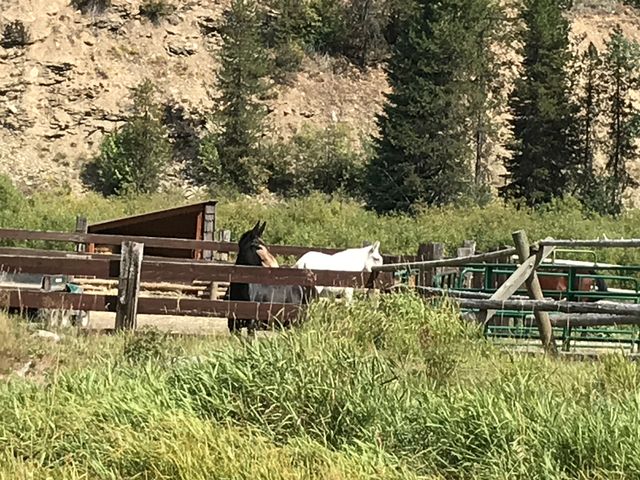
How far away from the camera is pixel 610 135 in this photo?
42656mm

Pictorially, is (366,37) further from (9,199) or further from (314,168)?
(9,199)

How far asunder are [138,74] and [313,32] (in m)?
11.8

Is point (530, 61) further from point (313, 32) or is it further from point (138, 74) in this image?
point (138, 74)

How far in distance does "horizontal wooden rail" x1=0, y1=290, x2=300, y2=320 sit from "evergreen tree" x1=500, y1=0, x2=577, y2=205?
30055 mm

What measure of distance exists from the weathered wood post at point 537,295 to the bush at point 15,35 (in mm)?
38334

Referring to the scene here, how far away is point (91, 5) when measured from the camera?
44.8 metres

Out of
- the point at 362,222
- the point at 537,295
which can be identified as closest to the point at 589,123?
the point at 362,222

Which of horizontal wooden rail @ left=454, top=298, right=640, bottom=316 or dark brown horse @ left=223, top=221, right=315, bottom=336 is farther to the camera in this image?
dark brown horse @ left=223, top=221, right=315, bottom=336

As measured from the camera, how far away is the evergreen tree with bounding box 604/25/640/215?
41.5 m

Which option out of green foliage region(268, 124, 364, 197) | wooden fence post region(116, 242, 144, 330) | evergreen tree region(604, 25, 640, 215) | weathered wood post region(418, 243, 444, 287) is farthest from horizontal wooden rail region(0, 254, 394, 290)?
evergreen tree region(604, 25, 640, 215)

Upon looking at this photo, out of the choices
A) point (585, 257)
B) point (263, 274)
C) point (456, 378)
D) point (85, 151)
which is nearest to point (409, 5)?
point (85, 151)

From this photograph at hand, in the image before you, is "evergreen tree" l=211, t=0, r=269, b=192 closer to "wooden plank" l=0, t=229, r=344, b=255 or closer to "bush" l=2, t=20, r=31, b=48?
"bush" l=2, t=20, r=31, b=48

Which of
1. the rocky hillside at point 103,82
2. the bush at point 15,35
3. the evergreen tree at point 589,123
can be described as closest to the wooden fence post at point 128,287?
the rocky hillside at point 103,82

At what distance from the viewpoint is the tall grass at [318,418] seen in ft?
15.0
